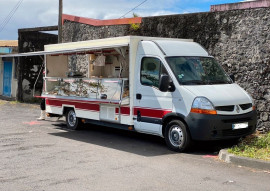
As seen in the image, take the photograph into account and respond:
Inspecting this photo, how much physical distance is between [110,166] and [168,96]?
7.12 feet

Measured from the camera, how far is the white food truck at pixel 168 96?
7.89 meters

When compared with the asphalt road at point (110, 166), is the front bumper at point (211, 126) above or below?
above

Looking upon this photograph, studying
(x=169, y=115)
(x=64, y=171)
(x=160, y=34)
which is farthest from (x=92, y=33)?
(x=64, y=171)

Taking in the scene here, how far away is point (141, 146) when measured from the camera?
9.06 m

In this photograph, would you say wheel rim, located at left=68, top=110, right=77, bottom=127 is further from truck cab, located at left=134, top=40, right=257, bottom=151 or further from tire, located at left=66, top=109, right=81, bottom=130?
truck cab, located at left=134, top=40, right=257, bottom=151

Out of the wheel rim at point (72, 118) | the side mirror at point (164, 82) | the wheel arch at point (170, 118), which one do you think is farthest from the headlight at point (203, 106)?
the wheel rim at point (72, 118)

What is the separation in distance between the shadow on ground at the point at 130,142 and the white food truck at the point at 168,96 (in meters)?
0.39

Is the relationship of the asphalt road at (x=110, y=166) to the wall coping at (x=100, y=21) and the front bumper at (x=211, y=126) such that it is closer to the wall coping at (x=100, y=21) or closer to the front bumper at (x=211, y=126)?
the front bumper at (x=211, y=126)

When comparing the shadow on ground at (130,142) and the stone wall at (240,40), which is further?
the stone wall at (240,40)

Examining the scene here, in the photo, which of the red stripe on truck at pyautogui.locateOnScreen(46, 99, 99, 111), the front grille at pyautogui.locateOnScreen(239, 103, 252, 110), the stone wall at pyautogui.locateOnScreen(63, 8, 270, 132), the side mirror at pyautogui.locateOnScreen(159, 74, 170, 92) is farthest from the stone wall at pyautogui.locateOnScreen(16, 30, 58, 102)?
the front grille at pyautogui.locateOnScreen(239, 103, 252, 110)

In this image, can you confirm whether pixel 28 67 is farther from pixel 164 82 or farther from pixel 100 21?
pixel 164 82

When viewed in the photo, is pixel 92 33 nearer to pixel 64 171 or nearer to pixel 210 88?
pixel 210 88

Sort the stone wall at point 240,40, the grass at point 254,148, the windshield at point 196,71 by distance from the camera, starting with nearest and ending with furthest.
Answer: the grass at point 254,148 < the windshield at point 196,71 < the stone wall at point 240,40

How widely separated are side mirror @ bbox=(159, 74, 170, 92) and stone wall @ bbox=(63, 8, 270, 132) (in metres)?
3.35
